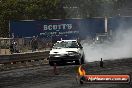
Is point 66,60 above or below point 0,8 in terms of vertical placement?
below

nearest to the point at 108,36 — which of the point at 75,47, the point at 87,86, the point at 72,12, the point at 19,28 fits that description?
the point at 19,28

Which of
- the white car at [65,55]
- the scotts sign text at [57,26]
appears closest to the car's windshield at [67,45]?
the white car at [65,55]

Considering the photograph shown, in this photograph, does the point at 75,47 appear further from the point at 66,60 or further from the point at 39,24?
the point at 39,24

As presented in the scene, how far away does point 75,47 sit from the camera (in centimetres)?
2512

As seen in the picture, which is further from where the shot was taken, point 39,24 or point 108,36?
point 108,36

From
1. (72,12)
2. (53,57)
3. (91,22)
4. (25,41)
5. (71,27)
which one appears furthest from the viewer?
(72,12)

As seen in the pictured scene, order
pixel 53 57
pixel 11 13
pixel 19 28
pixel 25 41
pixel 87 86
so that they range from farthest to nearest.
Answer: pixel 11 13 < pixel 19 28 < pixel 25 41 < pixel 53 57 < pixel 87 86

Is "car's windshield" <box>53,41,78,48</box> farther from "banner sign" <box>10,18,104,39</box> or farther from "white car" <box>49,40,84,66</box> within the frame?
"banner sign" <box>10,18,104,39</box>

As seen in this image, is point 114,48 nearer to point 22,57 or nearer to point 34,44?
point 34,44

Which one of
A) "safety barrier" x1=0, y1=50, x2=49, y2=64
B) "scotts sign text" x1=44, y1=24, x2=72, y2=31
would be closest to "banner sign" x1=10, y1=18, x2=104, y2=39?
"scotts sign text" x1=44, y1=24, x2=72, y2=31

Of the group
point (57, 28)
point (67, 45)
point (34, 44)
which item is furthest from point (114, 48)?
point (67, 45)

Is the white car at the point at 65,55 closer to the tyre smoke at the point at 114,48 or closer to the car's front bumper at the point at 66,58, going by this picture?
the car's front bumper at the point at 66,58

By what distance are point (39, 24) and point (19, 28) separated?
10.1ft

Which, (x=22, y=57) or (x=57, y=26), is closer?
(x=22, y=57)
